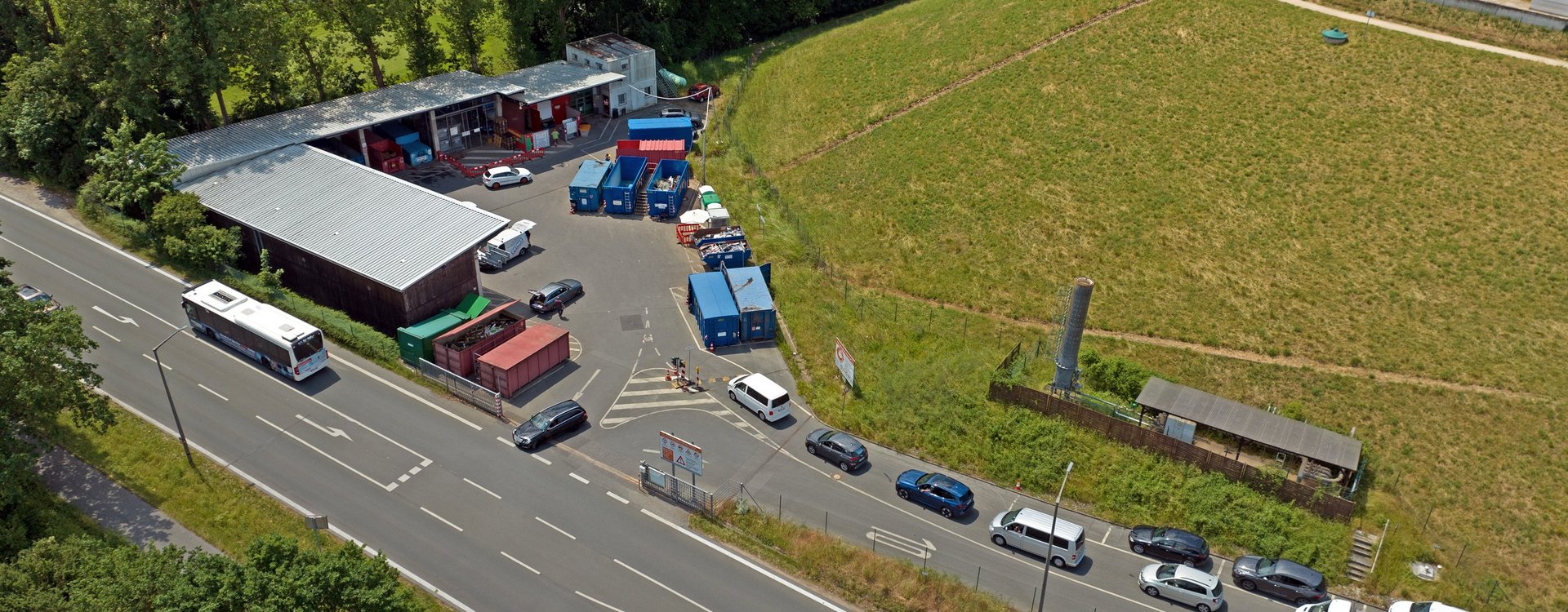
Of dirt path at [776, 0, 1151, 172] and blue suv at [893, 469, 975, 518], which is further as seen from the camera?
dirt path at [776, 0, 1151, 172]

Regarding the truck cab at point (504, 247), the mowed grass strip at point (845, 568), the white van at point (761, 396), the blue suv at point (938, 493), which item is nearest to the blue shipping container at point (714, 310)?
the white van at point (761, 396)

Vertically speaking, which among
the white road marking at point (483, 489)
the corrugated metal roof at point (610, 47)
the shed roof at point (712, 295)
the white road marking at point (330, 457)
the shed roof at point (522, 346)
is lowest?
the white road marking at point (483, 489)

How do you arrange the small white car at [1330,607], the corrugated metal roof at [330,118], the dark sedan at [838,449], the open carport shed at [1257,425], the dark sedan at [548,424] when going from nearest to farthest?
the small white car at [1330,607] → the open carport shed at [1257,425] → the dark sedan at [838,449] → the dark sedan at [548,424] → the corrugated metal roof at [330,118]

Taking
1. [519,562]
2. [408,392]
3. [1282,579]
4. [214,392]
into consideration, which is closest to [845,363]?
[519,562]

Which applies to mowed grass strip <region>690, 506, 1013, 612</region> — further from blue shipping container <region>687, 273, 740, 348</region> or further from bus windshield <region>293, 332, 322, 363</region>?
bus windshield <region>293, 332, 322, 363</region>

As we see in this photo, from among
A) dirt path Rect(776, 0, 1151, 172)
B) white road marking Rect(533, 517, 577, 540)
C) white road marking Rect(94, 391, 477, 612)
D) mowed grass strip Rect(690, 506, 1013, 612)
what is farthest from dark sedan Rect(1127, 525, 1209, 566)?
dirt path Rect(776, 0, 1151, 172)

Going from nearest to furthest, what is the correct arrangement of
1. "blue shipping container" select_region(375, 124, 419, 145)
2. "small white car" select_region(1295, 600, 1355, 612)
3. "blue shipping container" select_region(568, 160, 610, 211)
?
"small white car" select_region(1295, 600, 1355, 612)
"blue shipping container" select_region(568, 160, 610, 211)
"blue shipping container" select_region(375, 124, 419, 145)

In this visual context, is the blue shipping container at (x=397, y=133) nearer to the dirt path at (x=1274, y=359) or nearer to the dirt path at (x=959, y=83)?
the dirt path at (x=959, y=83)
